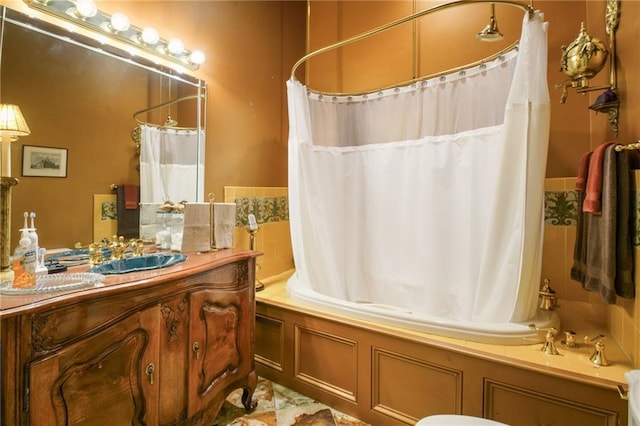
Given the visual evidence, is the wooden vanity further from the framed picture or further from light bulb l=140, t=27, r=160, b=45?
light bulb l=140, t=27, r=160, b=45

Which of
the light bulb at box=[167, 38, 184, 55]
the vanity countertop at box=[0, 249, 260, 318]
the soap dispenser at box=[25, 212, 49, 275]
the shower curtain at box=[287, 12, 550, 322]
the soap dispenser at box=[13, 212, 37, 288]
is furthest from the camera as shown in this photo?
the light bulb at box=[167, 38, 184, 55]

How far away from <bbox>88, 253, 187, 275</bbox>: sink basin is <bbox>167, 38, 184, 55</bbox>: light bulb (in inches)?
48.4

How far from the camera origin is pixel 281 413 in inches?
68.9

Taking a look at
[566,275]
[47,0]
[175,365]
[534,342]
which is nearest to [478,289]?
[534,342]

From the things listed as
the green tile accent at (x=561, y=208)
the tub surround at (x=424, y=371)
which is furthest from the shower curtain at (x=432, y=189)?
the green tile accent at (x=561, y=208)

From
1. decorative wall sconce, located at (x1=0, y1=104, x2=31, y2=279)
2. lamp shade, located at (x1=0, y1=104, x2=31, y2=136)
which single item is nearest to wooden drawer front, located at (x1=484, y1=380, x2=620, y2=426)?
decorative wall sconce, located at (x1=0, y1=104, x2=31, y2=279)

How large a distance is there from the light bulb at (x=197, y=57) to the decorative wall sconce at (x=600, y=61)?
83.1 inches

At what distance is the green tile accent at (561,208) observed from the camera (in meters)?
1.89

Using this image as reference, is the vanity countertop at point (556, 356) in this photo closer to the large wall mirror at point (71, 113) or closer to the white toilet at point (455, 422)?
the white toilet at point (455, 422)

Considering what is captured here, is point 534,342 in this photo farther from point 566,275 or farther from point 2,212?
point 2,212

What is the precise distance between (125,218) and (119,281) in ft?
2.20

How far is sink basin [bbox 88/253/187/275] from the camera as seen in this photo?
4.54 feet

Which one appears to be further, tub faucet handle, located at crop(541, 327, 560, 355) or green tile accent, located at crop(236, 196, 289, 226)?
green tile accent, located at crop(236, 196, 289, 226)

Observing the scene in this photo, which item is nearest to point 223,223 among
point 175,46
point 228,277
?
point 228,277
